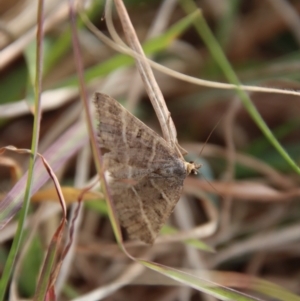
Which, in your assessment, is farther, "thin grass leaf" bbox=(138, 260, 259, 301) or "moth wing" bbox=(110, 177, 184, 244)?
"moth wing" bbox=(110, 177, 184, 244)

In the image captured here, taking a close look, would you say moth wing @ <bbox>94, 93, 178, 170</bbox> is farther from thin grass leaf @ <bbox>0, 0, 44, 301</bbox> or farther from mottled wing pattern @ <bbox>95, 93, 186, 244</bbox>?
thin grass leaf @ <bbox>0, 0, 44, 301</bbox>

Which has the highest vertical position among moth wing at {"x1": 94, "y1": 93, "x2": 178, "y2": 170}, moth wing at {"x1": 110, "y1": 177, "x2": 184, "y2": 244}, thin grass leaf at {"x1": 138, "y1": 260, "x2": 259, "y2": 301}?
moth wing at {"x1": 94, "y1": 93, "x2": 178, "y2": 170}

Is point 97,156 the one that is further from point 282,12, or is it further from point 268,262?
point 282,12

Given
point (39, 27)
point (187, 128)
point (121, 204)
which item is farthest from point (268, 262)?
point (39, 27)

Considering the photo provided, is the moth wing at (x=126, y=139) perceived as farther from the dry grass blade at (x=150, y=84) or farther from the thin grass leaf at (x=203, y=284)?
the thin grass leaf at (x=203, y=284)

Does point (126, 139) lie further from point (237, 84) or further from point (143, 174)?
point (237, 84)

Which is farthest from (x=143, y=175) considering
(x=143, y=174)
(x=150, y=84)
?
(x=150, y=84)

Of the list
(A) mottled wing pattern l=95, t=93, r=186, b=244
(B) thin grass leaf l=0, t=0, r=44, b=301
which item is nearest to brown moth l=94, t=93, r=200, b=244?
(A) mottled wing pattern l=95, t=93, r=186, b=244

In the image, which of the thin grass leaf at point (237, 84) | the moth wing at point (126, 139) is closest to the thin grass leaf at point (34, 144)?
A: the moth wing at point (126, 139)
